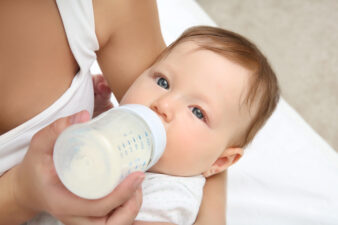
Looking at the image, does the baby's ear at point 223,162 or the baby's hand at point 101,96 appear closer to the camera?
the baby's ear at point 223,162

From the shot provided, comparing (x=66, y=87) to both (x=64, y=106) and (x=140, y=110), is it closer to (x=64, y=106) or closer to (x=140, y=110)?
(x=64, y=106)

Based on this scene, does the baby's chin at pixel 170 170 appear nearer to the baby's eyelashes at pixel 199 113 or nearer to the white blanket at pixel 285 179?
the baby's eyelashes at pixel 199 113

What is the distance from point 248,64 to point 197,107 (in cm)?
17

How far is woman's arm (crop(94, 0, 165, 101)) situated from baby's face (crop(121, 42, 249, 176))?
0.07 metres

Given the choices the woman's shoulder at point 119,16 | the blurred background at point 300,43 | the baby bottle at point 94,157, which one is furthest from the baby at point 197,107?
the blurred background at point 300,43

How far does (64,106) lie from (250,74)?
42 centimetres

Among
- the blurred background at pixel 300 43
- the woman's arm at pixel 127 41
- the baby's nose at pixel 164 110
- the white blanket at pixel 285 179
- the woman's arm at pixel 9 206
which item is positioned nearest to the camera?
the woman's arm at pixel 9 206

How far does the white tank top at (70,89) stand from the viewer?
66 centimetres

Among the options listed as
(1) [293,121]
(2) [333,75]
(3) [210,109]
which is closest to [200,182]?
(3) [210,109]

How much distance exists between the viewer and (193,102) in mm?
771

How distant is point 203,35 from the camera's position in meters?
0.90

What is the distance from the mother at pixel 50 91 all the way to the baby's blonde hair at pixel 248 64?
0.15 metres

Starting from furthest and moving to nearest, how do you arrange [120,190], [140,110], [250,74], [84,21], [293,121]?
[293,121] → [250,74] → [84,21] → [140,110] → [120,190]

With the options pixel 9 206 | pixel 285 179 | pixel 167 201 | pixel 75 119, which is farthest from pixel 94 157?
pixel 285 179
